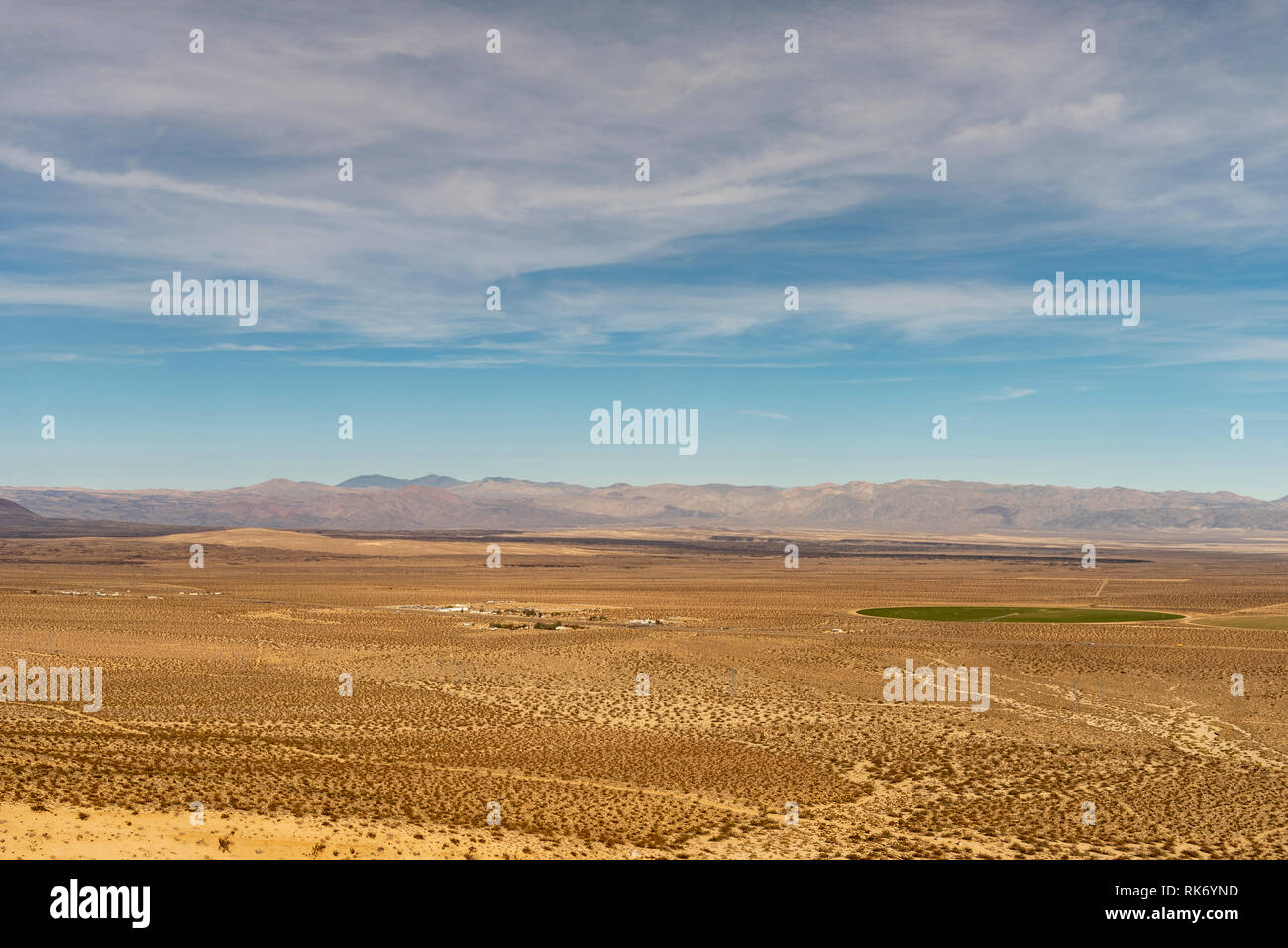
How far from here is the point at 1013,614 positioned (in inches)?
2478

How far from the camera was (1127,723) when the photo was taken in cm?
2986

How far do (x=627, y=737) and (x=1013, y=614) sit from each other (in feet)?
145

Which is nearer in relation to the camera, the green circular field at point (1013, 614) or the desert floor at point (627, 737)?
the desert floor at point (627, 737)

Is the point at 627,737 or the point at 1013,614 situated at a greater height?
the point at 627,737

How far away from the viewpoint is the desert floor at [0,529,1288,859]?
57.6ft

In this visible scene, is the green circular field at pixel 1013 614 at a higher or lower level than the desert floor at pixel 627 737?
lower

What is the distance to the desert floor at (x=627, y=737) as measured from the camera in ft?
57.6

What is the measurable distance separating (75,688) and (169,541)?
171 m

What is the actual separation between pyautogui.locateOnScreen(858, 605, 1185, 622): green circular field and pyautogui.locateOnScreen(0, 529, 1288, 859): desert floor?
3309 millimetres

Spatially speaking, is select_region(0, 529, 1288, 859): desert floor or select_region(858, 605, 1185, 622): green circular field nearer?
select_region(0, 529, 1288, 859): desert floor

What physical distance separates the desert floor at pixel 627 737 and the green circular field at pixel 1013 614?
3.31 meters

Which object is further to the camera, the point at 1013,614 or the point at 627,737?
the point at 1013,614

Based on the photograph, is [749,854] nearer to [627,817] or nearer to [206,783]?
[627,817]

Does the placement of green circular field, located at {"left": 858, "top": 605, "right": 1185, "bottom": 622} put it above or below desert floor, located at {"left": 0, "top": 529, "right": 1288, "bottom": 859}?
below
